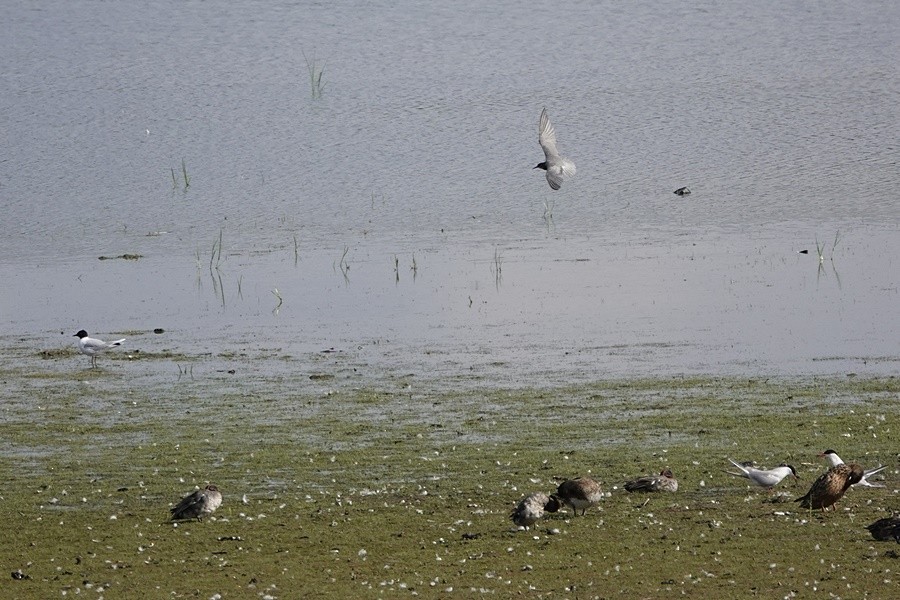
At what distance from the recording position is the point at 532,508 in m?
9.38

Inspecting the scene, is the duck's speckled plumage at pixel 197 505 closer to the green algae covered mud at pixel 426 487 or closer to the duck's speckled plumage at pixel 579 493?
the green algae covered mud at pixel 426 487

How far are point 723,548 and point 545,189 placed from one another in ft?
60.6

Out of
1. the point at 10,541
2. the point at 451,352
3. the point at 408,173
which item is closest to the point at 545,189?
the point at 408,173

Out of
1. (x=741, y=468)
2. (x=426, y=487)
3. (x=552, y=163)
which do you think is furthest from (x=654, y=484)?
(x=552, y=163)

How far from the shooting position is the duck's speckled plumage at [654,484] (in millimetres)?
9969

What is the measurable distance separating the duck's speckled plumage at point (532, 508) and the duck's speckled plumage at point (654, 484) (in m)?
0.74

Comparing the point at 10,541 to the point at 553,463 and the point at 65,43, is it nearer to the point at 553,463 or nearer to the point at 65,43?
the point at 553,463

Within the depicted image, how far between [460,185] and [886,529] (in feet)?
62.4

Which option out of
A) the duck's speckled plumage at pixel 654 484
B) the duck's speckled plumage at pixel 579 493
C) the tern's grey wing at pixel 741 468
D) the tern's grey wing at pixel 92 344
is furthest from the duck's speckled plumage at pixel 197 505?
the tern's grey wing at pixel 92 344

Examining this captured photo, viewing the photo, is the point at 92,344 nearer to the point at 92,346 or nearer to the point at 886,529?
the point at 92,346

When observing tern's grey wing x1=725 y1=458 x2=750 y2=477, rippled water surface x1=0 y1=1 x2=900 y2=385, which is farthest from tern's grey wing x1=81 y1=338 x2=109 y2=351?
tern's grey wing x1=725 y1=458 x2=750 y2=477

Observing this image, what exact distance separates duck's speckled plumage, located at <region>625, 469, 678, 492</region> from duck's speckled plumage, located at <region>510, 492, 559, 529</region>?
0.74 metres

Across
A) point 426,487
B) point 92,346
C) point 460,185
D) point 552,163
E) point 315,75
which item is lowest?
point 426,487

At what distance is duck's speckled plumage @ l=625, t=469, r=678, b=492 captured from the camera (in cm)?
997
